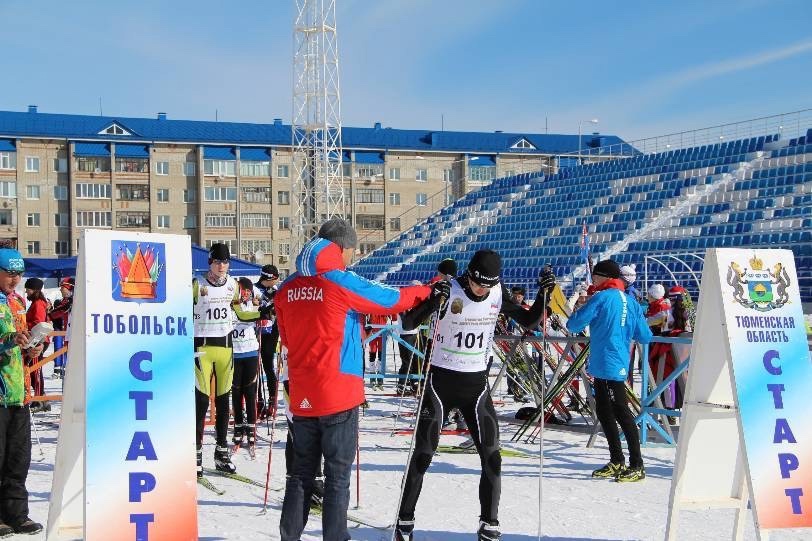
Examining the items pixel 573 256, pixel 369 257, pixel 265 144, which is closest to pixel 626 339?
pixel 573 256

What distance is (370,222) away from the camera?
245 feet

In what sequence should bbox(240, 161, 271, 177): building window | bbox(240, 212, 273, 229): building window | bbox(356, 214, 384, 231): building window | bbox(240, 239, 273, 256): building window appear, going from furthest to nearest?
bbox(356, 214, 384, 231): building window
bbox(240, 212, 273, 229): building window
bbox(240, 239, 273, 256): building window
bbox(240, 161, 271, 177): building window

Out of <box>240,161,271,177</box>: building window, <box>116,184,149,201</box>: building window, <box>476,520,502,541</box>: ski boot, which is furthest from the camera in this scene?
<box>240,161,271,177</box>: building window

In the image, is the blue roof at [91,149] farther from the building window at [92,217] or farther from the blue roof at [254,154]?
the blue roof at [254,154]

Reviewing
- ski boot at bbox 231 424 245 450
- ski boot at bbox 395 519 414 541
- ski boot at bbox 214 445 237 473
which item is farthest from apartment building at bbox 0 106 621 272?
Answer: ski boot at bbox 395 519 414 541

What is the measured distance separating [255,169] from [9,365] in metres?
67.2

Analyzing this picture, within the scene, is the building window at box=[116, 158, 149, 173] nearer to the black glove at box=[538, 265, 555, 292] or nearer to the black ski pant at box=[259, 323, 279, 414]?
the black ski pant at box=[259, 323, 279, 414]

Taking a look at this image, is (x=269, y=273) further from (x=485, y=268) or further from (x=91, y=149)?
(x=91, y=149)

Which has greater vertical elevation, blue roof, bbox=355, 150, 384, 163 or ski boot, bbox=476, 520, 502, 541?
blue roof, bbox=355, 150, 384, 163

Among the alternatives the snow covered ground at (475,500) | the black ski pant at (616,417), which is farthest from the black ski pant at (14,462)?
the black ski pant at (616,417)

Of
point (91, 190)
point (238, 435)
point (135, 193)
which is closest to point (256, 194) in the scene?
point (135, 193)

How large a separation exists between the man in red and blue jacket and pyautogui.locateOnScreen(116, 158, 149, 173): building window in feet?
222

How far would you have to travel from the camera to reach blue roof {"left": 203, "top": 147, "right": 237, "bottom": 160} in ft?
232

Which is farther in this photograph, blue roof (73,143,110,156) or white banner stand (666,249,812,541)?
blue roof (73,143,110,156)
